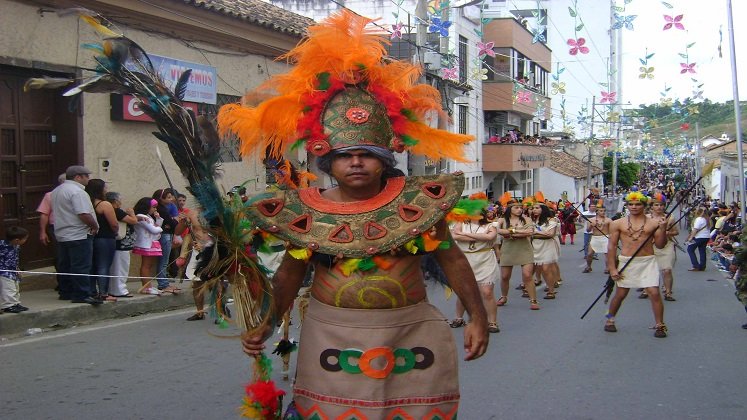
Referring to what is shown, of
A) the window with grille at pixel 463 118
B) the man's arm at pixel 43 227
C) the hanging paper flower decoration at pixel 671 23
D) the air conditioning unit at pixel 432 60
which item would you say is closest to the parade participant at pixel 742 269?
Answer: the man's arm at pixel 43 227

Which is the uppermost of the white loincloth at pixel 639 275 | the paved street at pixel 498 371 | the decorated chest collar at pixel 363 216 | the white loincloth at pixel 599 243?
the decorated chest collar at pixel 363 216

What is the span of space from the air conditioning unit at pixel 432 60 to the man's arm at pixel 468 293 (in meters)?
14.9

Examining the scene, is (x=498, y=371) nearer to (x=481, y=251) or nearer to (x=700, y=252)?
(x=481, y=251)

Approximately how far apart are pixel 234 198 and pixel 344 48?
98 centimetres

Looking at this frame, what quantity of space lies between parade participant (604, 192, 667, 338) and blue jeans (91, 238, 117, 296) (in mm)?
6305

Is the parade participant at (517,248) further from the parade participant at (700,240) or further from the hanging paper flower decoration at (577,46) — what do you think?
the parade participant at (700,240)

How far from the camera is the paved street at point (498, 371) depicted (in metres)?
6.49

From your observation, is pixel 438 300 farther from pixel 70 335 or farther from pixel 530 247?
pixel 70 335

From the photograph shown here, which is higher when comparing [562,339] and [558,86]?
[558,86]

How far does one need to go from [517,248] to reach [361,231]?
28.1 feet

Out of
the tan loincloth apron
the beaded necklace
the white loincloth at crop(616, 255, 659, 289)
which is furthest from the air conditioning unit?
the tan loincloth apron

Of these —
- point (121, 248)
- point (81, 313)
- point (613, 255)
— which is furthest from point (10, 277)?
point (613, 255)

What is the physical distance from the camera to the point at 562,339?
9.62m

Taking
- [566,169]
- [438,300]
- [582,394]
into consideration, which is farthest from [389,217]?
[566,169]
